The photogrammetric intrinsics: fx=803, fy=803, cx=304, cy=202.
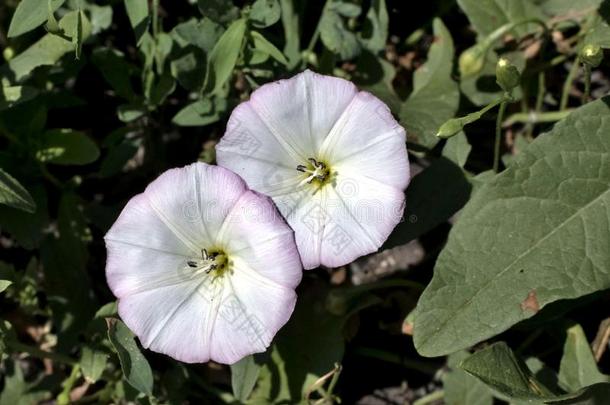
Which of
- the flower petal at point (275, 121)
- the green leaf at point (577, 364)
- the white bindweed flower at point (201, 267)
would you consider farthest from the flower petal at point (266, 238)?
the green leaf at point (577, 364)

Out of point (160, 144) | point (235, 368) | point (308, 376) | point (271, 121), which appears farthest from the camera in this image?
point (160, 144)

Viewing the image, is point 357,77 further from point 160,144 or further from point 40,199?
point 40,199

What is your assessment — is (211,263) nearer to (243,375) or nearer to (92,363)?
(243,375)

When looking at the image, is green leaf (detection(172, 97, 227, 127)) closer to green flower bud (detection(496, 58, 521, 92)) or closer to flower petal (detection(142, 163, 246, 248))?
flower petal (detection(142, 163, 246, 248))

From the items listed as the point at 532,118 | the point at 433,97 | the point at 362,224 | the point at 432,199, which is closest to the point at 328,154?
the point at 362,224

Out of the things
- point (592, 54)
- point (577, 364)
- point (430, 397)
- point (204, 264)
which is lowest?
point (430, 397)

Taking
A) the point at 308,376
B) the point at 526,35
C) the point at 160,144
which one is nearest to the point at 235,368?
the point at 308,376
